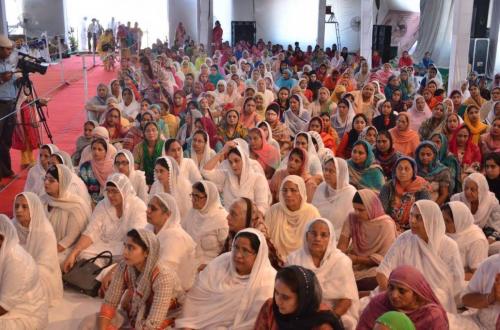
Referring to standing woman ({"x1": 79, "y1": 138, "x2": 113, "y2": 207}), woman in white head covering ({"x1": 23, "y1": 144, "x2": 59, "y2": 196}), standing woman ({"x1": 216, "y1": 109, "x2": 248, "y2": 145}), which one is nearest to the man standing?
woman in white head covering ({"x1": 23, "y1": 144, "x2": 59, "y2": 196})

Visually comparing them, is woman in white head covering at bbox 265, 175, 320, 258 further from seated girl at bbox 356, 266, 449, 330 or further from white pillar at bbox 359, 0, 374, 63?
white pillar at bbox 359, 0, 374, 63

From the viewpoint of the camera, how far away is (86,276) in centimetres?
334

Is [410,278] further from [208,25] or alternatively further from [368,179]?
[208,25]

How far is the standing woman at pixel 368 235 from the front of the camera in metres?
3.15

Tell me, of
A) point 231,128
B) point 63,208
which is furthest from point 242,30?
point 63,208

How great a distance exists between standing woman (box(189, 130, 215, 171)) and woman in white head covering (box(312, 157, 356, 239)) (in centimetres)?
133

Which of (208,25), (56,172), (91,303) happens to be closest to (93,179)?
(56,172)

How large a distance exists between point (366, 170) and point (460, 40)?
5.39m

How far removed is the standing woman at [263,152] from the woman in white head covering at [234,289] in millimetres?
2340

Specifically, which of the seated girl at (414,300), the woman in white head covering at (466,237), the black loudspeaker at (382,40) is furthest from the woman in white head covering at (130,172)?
the black loudspeaker at (382,40)

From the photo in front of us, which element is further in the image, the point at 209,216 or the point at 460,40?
the point at 460,40

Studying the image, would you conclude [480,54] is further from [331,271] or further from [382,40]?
[331,271]

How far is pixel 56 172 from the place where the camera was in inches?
141

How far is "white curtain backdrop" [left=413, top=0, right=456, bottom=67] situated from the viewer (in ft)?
48.9
